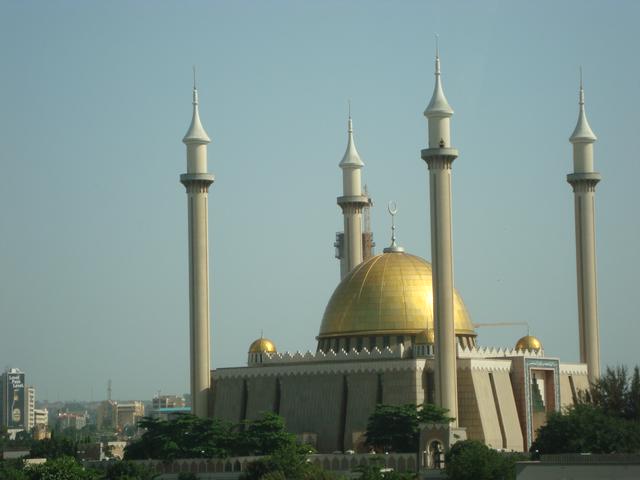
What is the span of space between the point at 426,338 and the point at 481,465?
16.4m

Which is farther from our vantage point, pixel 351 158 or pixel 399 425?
pixel 351 158

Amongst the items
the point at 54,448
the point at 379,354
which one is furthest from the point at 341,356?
the point at 54,448

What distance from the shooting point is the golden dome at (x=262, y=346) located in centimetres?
9331

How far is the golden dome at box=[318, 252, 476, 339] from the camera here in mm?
89000

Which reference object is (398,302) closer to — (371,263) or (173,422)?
(371,263)

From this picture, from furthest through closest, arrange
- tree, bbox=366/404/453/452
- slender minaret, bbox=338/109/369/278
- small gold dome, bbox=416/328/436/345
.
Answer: slender minaret, bbox=338/109/369/278, small gold dome, bbox=416/328/436/345, tree, bbox=366/404/453/452

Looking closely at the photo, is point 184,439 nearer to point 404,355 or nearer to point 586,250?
point 404,355

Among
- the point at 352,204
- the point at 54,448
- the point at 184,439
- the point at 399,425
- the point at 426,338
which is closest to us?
the point at 399,425

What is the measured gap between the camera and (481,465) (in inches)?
2756

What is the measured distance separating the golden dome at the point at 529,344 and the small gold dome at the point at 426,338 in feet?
26.0

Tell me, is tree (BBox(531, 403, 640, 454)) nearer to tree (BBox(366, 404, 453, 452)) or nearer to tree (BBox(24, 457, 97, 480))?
tree (BBox(366, 404, 453, 452))

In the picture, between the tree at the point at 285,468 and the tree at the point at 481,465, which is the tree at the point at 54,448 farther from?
the tree at the point at 481,465

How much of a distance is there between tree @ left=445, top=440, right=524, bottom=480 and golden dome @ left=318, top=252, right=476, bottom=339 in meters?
16.7

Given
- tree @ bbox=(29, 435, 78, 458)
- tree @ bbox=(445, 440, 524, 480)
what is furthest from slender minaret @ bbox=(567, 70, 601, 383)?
tree @ bbox=(29, 435, 78, 458)
